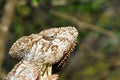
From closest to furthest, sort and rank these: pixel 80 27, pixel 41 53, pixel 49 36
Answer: pixel 41 53, pixel 49 36, pixel 80 27

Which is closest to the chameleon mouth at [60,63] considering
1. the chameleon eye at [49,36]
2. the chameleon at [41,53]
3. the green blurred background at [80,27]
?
the chameleon at [41,53]

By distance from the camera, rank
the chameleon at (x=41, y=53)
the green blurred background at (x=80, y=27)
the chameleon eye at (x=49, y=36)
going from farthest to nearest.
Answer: the green blurred background at (x=80, y=27)
the chameleon eye at (x=49, y=36)
the chameleon at (x=41, y=53)

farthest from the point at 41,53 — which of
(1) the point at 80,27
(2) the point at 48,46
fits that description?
(1) the point at 80,27

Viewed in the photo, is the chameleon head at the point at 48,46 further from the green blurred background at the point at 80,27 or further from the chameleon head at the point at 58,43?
the green blurred background at the point at 80,27

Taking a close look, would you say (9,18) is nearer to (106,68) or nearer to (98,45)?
(106,68)

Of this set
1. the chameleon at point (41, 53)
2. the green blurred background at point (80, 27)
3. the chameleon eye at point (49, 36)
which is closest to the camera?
the chameleon at point (41, 53)

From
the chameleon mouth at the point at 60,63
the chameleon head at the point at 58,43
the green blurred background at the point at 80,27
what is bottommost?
the chameleon mouth at the point at 60,63

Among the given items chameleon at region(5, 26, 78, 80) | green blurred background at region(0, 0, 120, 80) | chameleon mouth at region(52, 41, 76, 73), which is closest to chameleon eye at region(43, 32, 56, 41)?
chameleon at region(5, 26, 78, 80)

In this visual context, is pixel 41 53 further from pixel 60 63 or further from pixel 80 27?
pixel 80 27
